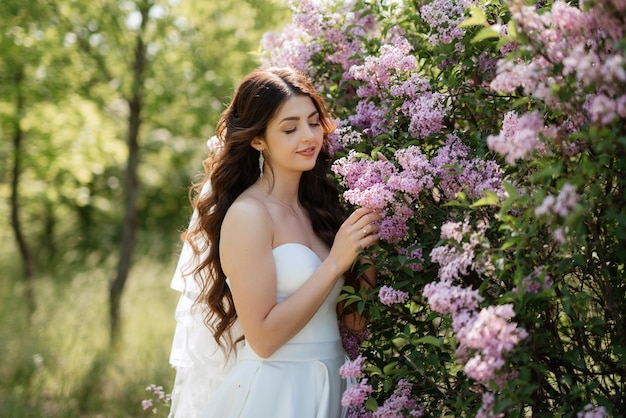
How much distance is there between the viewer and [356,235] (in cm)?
277

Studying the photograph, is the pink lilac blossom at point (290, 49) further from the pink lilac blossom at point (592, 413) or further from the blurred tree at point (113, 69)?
the blurred tree at point (113, 69)

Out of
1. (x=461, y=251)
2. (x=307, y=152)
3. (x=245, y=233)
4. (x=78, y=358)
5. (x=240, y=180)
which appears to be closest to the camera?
(x=461, y=251)

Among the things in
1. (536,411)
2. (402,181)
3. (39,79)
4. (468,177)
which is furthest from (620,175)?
(39,79)

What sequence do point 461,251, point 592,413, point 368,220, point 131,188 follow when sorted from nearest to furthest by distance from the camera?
1. point 592,413
2. point 461,251
3. point 368,220
4. point 131,188

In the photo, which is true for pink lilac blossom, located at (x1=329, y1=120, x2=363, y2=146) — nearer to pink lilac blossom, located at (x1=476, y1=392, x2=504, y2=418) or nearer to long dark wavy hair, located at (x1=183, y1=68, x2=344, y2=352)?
long dark wavy hair, located at (x1=183, y1=68, x2=344, y2=352)

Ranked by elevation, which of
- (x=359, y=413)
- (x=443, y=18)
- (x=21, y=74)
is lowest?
(x=359, y=413)

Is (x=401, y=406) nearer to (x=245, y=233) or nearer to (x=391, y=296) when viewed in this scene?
(x=391, y=296)

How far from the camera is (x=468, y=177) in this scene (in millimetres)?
2588

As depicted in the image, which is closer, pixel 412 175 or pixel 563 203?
pixel 563 203

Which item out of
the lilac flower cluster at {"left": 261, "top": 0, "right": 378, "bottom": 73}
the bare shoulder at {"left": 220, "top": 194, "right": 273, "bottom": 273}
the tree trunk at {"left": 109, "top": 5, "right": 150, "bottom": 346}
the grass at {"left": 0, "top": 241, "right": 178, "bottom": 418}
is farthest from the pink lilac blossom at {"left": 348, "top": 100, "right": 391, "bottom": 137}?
the tree trunk at {"left": 109, "top": 5, "right": 150, "bottom": 346}

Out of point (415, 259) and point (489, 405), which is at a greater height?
point (415, 259)

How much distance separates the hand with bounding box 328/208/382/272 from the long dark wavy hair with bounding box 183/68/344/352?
1.63ft

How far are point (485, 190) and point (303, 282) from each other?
3.46 ft

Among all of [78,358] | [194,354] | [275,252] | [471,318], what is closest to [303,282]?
[275,252]
